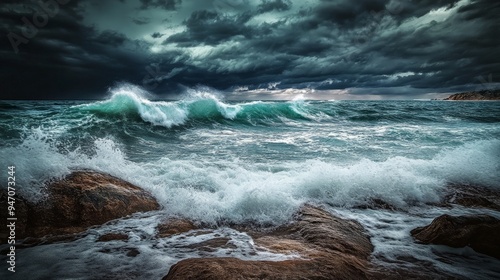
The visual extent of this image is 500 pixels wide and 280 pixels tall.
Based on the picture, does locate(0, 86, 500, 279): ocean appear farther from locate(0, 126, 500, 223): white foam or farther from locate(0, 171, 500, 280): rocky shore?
locate(0, 171, 500, 280): rocky shore

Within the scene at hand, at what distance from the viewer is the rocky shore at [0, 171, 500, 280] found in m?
2.65

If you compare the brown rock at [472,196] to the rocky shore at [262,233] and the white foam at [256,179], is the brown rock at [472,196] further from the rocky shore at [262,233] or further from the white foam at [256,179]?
the rocky shore at [262,233]

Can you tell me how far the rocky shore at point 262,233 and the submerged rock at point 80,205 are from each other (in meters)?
0.01

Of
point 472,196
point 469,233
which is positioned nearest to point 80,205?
point 469,233

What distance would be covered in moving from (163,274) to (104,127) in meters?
12.3

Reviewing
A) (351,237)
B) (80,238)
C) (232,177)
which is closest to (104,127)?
(232,177)

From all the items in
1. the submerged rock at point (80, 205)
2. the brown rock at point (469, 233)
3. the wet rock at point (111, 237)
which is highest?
the submerged rock at point (80, 205)

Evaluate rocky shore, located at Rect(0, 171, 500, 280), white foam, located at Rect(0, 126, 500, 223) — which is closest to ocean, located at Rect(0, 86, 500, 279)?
white foam, located at Rect(0, 126, 500, 223)

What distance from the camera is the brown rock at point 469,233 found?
360cm

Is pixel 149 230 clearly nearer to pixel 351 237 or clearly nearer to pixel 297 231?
pixel 297 231

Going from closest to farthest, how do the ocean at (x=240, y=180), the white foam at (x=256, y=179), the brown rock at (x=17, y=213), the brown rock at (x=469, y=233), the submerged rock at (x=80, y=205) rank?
the ocean at (x=240, y=180)
the brown rock at (x=469, y=233)
the brown rock at (x=17, y=213)
the submerged rock at (x=80, y=205)
the white foam at (x=256, y=179)

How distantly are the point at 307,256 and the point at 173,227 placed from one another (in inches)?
86.4

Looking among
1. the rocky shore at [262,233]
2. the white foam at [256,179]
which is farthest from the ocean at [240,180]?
the rocky shore at [262,233]

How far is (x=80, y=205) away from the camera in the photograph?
4371 millimetres
